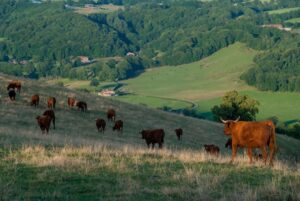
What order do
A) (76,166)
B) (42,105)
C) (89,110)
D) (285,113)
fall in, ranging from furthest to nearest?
1. (285,113)
2. (89,110)
3. (42,105)
4. (76,166)

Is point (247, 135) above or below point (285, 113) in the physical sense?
above

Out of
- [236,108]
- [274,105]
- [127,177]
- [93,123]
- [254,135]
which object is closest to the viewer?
[127,177]

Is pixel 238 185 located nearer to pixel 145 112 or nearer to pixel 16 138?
pixel 16 138

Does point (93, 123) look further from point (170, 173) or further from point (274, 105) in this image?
point (274, 105)

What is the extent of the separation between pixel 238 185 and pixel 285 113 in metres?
136

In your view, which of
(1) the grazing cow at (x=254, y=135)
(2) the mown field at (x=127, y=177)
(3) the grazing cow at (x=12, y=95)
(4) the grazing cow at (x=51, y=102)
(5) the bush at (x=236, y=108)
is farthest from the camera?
(5) the bush at (x=236, y=108)

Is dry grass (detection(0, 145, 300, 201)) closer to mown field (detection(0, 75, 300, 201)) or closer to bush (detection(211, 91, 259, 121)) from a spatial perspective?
mown field (detection(0, 75, 300, 201))

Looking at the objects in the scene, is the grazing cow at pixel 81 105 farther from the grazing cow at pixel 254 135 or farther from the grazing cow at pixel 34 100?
the grazing cow at pixel 254 135

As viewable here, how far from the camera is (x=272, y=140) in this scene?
2036 centimetres

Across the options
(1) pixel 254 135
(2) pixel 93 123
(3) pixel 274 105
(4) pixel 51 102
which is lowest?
(3) pixel 274 105

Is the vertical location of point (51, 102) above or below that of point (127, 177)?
below

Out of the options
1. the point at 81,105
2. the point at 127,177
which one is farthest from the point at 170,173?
the point at 81,105

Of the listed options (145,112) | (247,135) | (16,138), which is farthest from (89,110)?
(247,135)

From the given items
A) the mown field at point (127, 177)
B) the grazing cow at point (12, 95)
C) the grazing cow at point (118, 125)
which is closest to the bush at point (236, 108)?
the grazing cow at point (118, 125)
